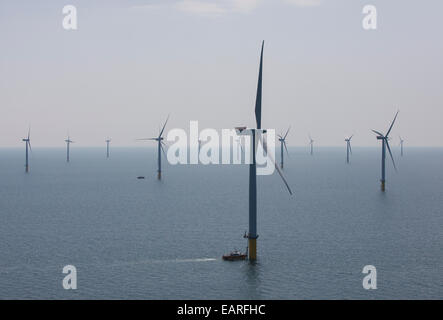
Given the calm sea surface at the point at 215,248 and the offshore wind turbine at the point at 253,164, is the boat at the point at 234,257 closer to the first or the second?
the calm sea surface at the point at 215,248

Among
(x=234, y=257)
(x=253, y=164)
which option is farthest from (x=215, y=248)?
(x=253, y=164)

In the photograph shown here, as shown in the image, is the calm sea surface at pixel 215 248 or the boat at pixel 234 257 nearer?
the calm sea surface at pixel 215 248

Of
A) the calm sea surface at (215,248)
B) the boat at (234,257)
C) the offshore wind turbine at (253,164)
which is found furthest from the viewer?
the boat at (234,257)

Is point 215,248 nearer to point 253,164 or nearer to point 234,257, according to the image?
point 234,257

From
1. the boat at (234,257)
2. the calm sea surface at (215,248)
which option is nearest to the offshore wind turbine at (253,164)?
the boat at (234,257)

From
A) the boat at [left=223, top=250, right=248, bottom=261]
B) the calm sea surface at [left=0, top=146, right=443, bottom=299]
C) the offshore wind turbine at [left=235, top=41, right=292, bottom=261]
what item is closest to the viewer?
the calm sea surface at [left=0, top=146, right=443, bottom=299]

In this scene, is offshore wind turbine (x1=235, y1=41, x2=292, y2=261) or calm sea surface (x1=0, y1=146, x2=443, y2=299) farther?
offshore wind turbine (x1=235, y1=41, x2=292, y2=261)

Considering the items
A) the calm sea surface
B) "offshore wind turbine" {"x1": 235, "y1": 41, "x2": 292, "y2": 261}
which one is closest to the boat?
the calm sea surface

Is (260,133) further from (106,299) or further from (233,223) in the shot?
(233,223)

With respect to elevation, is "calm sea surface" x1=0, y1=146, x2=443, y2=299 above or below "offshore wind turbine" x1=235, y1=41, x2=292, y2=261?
below

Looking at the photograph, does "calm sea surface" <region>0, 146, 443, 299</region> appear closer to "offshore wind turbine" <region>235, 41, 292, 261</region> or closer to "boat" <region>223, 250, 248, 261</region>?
"boat" <region>223, 250, 248, 261</region>

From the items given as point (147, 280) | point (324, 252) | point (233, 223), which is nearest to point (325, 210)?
point (233, 223)
